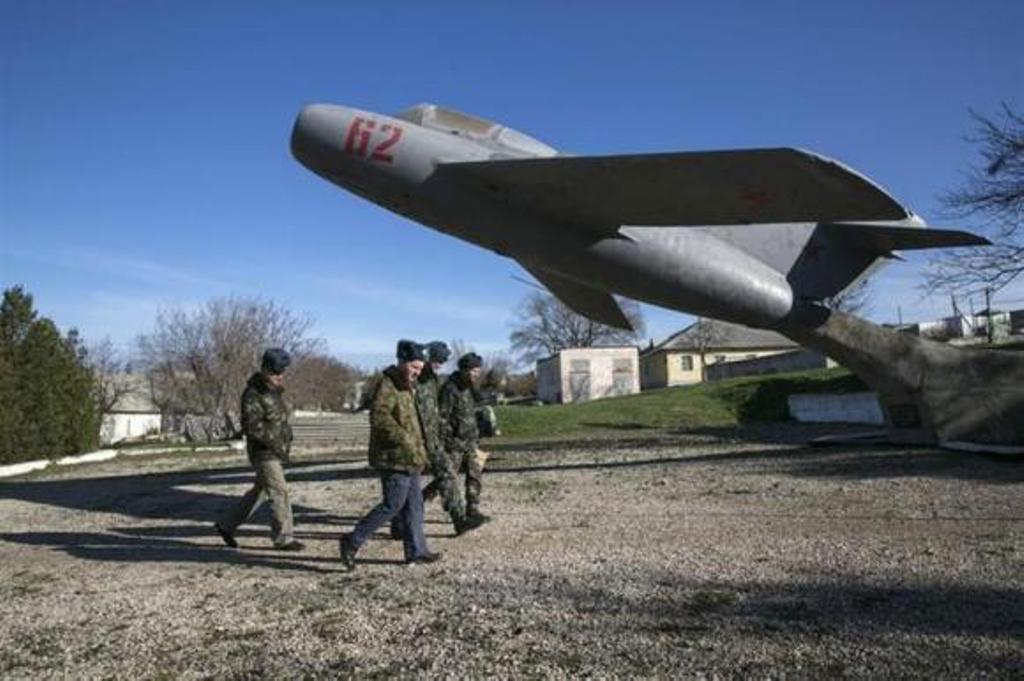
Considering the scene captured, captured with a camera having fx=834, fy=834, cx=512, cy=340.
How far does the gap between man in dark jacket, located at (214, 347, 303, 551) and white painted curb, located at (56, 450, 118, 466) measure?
16354mm

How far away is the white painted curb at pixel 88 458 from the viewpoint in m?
21.4

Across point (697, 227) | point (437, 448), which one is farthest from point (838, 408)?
point (437, 448)

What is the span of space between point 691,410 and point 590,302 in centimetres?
1827

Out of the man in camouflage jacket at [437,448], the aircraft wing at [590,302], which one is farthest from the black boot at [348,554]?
the aircraft wing at [590,302]

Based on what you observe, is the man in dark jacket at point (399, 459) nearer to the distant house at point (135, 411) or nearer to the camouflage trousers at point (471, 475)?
the camouflage trousers at point (471, 475)

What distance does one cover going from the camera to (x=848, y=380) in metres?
29.7

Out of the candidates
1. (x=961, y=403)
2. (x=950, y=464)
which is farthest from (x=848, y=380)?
(x=950, y=464)

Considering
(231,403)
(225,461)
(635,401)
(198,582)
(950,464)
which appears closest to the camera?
(198,582)

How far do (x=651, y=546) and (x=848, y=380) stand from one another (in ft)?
82.5

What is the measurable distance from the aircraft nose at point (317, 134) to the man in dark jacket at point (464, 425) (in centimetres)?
392

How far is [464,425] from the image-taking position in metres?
8.55

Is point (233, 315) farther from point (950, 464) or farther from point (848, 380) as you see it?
point (950, 464)

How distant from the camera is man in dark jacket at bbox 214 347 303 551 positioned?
7523 millimetres

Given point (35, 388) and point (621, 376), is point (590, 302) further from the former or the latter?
point (621, 376)
